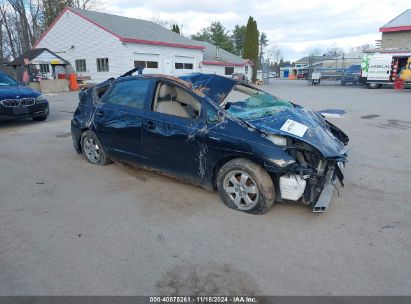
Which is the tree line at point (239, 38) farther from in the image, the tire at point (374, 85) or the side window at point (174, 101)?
the side window at point (174, 101)

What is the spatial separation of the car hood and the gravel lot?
3.94 m

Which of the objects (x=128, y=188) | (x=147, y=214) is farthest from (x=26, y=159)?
(x=147, y=214)

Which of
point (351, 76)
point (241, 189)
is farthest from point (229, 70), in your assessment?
point (241, 189)

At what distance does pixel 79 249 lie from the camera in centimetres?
322

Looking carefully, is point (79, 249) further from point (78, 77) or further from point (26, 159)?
point (78, 77)

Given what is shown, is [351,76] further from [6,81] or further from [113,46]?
[6,81]

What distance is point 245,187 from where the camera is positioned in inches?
153

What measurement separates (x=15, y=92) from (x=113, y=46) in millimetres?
18624

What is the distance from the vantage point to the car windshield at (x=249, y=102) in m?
4.81

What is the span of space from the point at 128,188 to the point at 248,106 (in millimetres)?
2221

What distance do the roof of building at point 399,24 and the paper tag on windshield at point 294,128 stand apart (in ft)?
111

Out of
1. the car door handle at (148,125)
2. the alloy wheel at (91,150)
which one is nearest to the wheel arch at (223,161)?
the car door handle at (148,125)

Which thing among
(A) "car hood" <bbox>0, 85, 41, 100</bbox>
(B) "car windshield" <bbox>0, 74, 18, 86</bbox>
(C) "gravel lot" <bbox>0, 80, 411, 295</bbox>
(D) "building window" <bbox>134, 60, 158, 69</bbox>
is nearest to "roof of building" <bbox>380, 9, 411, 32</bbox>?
(D) "building window" <bbox>134, 60, 158, 69</bbox>

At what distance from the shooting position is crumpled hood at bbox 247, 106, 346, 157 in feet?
12.5
